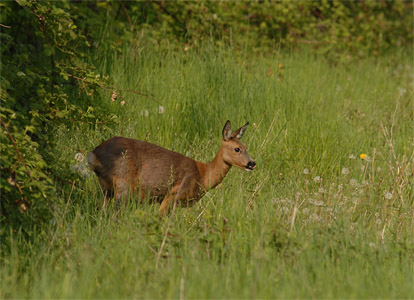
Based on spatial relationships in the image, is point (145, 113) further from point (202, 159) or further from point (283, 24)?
point (283, 24)

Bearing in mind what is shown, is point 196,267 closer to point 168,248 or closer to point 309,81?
point 168,248

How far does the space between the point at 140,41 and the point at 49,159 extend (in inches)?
205

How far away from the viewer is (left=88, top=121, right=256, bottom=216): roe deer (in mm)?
6691

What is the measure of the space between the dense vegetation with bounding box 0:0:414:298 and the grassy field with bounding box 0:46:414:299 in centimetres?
2

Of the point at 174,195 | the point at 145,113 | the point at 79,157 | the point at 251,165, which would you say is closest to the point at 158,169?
the point at 174,195

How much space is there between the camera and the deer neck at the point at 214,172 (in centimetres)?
727

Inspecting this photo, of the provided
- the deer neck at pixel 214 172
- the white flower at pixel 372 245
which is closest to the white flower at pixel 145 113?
the deer neck at pixel 214 172

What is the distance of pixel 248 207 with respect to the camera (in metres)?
6.02

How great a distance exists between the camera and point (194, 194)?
7.18 meters

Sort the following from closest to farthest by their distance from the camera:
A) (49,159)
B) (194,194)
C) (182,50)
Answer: (49,159) → (194,194) → (182,50)

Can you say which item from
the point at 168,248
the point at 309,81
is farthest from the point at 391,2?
the point at 168,248

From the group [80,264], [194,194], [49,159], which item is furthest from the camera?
[194,194]

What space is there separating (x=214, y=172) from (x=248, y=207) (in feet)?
4.44

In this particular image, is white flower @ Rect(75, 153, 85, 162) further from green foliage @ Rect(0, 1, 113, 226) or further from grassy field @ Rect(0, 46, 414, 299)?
green foliage @ Rect(0, 1, 113, 226)
